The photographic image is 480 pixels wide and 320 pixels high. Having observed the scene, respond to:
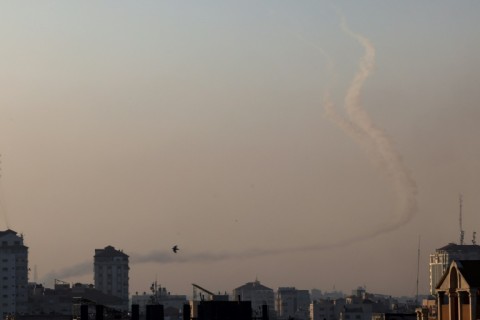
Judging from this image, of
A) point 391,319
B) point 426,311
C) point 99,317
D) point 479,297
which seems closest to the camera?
A: point 479,297

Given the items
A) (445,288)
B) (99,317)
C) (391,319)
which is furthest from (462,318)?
(99,317)

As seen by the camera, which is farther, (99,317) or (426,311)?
(99,317)

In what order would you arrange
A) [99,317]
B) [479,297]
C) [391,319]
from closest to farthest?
[479,297], [391,319], [99,317]

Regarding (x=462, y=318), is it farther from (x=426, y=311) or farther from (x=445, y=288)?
(x=426, y=311)

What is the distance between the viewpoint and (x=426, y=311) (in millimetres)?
130125

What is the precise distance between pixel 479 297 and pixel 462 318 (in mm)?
3594

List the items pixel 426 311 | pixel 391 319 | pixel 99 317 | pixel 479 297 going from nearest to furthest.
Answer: pixel 479 297 → pixel 426 311 → pixel 391 319 → pixel 99 317

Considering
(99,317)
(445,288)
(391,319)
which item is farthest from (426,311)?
(99,317)

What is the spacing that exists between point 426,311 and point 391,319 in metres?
37.7

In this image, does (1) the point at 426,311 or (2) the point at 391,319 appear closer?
(1) the point at 426,311

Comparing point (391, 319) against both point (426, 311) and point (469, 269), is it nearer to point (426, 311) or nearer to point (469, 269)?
point (426, 311)

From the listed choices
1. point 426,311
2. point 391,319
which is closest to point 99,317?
point 391,319

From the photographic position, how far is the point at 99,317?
19675 cm

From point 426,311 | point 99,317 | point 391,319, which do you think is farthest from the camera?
point 99,317
